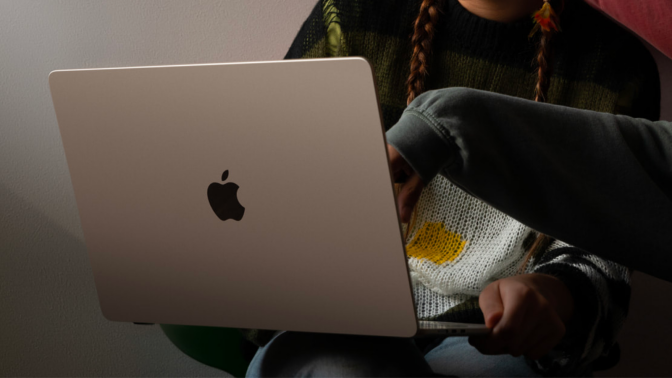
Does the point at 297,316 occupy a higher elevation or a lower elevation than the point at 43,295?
lower

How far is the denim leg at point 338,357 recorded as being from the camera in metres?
0.60

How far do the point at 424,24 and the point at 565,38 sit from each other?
22 cm

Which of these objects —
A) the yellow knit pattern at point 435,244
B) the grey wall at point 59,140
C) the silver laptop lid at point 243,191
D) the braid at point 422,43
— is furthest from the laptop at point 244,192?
the grey wall at point 59,140

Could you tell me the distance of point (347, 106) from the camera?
0.42 m

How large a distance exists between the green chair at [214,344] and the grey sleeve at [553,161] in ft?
1.46

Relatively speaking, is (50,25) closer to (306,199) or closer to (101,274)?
(101,274)

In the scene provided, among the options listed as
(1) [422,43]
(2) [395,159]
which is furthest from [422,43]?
(2) [395,159]

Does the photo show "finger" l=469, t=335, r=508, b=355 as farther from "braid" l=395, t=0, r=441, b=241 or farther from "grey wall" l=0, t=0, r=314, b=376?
"grey wall" l=0, t=0, r=314, b=376

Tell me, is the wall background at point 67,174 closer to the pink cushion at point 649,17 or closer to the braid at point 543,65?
the braid at point 543,65

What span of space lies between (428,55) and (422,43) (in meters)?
0.02

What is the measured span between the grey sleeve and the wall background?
24.8 inches

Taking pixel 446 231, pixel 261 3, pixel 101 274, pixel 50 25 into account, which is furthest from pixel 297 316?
pixel 50 25

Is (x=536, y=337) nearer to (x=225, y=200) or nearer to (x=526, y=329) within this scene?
(x=526, y=329)

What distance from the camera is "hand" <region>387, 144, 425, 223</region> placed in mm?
472
